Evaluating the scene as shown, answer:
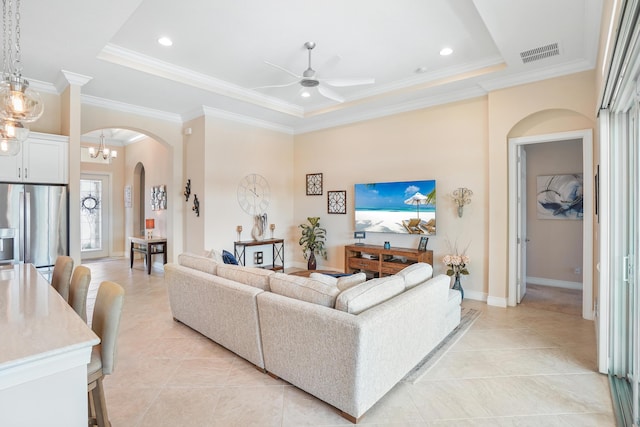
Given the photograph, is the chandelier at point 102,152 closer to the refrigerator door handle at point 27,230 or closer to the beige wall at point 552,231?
the refrigerator door handle at point 27,230

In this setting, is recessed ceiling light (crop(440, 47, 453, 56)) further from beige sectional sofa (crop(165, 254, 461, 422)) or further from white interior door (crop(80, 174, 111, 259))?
white interior door (crop(80, 174, 111, 259))

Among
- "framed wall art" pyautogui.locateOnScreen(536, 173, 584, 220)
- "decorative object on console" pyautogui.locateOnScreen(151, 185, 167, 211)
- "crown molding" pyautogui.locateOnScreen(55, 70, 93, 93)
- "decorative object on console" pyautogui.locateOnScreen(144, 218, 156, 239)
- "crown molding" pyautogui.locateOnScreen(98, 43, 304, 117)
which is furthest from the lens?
"decorative object on console" pyautogui.locateOnScreen(144, 218, 156, 239)

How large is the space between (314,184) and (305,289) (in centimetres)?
456

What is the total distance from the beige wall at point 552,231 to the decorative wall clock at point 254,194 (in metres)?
4.94

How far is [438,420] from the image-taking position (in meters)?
2.10

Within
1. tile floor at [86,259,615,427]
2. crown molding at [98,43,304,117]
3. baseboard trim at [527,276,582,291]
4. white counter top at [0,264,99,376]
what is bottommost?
tile floor at [86,259,615,427]

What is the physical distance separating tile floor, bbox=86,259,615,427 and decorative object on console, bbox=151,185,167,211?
4.15m

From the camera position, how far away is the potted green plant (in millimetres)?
6492

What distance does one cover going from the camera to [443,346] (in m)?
3.16

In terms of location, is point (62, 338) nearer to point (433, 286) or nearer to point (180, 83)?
point (433, 286)

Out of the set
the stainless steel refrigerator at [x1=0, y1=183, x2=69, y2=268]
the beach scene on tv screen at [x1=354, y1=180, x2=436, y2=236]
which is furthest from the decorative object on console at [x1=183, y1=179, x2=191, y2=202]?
the beach scene on tv screen at [x1=354, y1=180, x2=436, y2=236]

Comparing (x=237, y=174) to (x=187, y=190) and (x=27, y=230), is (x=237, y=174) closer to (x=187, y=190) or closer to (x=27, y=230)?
(x=187, y=190)

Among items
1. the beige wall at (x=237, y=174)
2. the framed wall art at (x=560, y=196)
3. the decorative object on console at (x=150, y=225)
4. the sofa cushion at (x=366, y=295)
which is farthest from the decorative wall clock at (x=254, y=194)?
the framed wall art at (x=560, y=196)

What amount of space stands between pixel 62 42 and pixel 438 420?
15.9 feet
